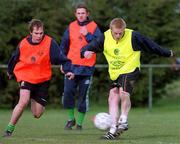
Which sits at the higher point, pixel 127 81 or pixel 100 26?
pixel 100 26

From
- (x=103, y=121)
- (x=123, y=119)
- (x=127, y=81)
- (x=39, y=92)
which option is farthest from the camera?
(x=39, y=92)

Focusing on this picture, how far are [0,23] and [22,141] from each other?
457 inches

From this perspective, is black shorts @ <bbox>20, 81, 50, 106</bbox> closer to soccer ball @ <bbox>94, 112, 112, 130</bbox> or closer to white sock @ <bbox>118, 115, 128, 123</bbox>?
soccer ball @ <bbox>94, 112, 112, 130</bbox>

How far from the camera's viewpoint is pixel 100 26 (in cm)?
2122

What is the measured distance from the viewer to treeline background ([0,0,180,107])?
20562 millimetres

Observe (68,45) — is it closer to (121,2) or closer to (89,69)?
Result: (89,69)

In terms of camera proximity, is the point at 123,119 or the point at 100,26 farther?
the point at 100,26

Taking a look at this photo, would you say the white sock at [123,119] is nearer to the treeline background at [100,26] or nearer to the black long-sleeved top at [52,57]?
the black long-sleeved top at [52,57]

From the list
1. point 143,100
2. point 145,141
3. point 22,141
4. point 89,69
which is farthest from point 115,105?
point 143,100

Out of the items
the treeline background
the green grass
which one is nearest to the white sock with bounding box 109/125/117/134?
the green grass

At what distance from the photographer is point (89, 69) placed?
12836 mm

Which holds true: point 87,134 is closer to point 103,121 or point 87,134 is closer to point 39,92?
point 103,121

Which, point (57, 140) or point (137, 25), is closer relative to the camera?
point (57, 140)

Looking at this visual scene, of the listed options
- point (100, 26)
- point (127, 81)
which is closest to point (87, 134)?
point (127, 81)
